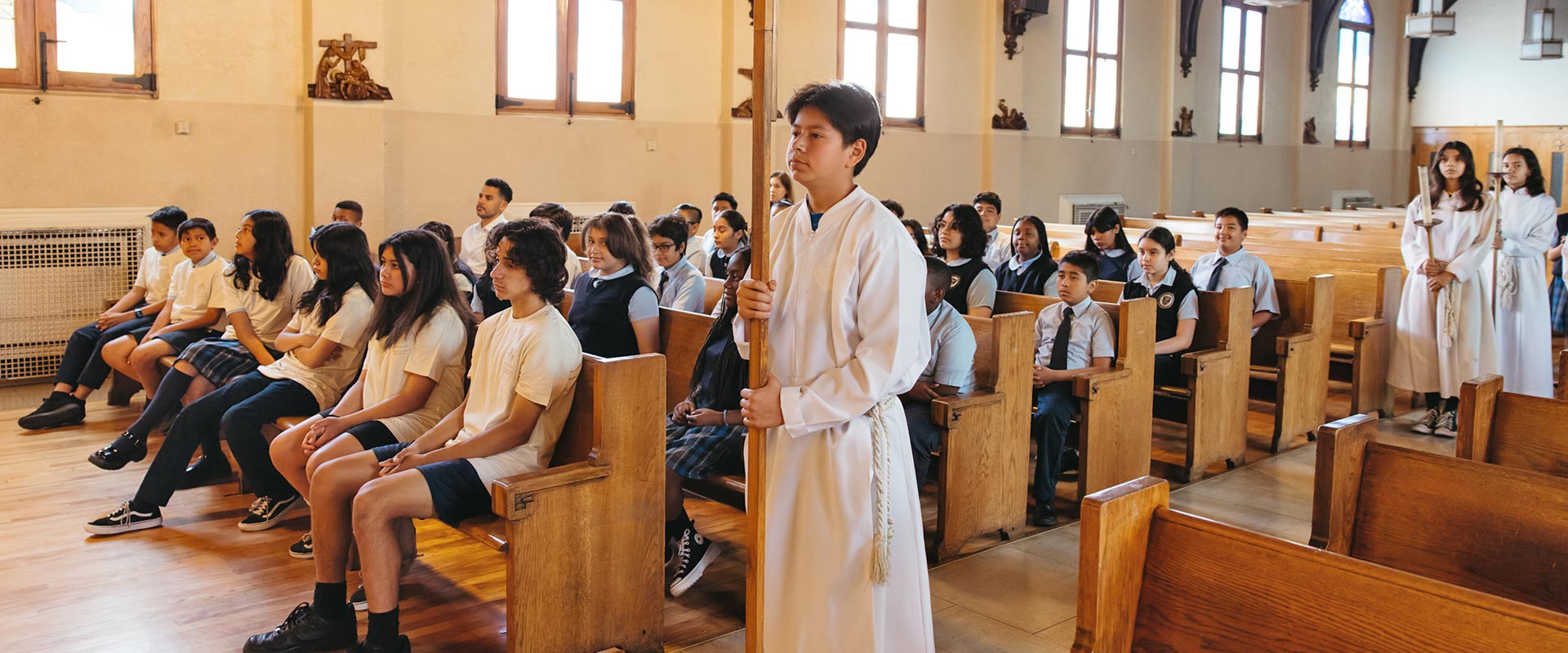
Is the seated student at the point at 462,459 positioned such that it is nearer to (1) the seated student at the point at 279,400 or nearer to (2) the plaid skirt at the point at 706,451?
(2) the plaid skirt at the point at 706,451

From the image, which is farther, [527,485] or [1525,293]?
[1525,293]

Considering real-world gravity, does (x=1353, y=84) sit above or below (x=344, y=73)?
above

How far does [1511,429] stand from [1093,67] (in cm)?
999

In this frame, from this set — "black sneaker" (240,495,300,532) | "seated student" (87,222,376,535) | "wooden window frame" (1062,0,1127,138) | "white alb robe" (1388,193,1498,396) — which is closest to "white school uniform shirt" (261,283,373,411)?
"seated student" (87,222,376,535)

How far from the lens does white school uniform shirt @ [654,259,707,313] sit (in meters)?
4.69

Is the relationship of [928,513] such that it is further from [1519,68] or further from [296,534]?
[1519,68]

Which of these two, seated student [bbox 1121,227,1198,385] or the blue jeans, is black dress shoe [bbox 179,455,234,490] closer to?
the blue jeans

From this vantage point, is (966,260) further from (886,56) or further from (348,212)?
(886,56)

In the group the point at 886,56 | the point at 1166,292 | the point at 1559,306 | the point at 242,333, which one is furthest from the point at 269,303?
the point at 1559,306

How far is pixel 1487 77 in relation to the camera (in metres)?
15.1

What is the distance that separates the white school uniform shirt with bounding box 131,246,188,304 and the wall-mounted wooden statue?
5.13 ft

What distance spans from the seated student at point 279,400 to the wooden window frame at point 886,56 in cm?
646

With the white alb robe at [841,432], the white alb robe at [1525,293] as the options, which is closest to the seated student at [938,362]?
the white alb robe at [841,432]

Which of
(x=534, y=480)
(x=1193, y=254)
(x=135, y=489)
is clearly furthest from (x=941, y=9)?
(x=534, y=480)
